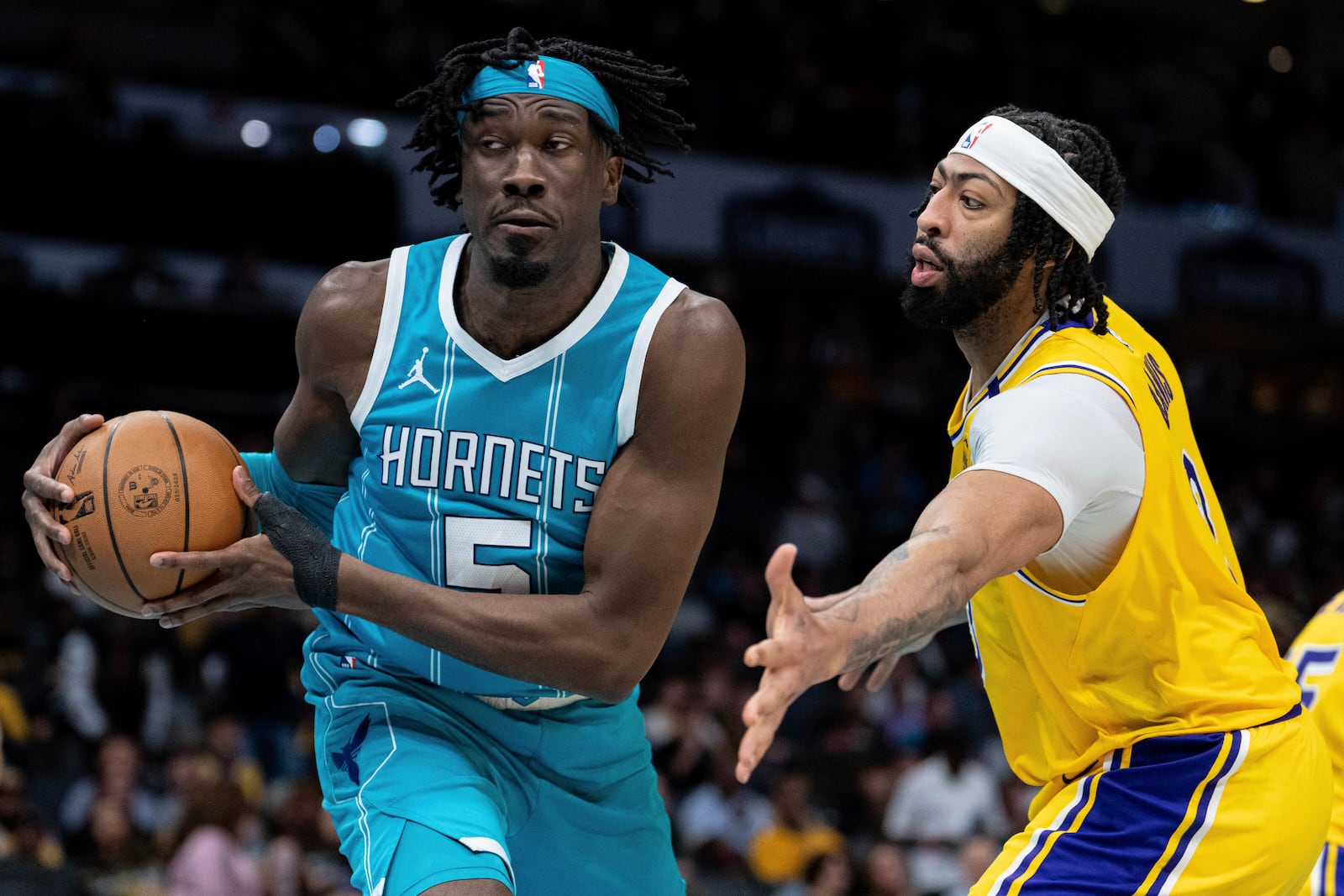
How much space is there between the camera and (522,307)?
11.7 ft

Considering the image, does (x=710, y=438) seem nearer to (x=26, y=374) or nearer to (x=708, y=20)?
(x=26, y=374)

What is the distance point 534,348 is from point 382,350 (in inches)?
14.6

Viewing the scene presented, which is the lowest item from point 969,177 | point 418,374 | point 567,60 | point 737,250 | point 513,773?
point 513,773

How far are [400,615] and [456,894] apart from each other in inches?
23.7

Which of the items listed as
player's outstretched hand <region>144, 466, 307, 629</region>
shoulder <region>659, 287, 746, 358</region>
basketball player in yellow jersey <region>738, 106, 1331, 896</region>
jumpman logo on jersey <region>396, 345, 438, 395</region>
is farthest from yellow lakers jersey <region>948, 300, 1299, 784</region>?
player's outstretched hand <region>144, 466, 307, 629</region>

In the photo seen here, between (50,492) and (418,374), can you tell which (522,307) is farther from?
(50,492)

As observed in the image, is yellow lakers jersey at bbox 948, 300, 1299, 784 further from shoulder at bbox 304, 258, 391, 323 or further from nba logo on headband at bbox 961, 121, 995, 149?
shoulder at bbox 304, 258, 391, 323

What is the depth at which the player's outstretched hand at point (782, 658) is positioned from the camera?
219 centimetres

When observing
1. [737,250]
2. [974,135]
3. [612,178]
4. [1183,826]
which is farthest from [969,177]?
[737,250]

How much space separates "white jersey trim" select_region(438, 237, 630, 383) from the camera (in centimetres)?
353

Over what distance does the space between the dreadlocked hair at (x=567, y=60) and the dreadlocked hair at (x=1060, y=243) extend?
88cm

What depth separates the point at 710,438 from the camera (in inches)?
137

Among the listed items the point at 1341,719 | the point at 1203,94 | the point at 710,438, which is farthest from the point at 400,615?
the point at 1203,94

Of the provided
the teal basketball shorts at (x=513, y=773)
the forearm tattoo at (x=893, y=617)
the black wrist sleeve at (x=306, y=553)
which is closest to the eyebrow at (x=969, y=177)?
the forearm tattoo at (x=893, y=617)
